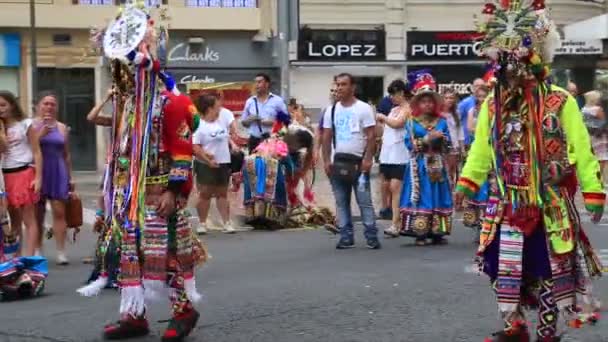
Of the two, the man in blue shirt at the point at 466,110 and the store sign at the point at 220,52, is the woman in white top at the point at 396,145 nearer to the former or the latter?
the man in blue shirt at the point at 466,110

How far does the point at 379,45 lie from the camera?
1211 inches

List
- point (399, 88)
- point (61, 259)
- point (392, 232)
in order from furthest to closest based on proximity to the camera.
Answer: point (392, 232), point (399, 88), point (61, 259)

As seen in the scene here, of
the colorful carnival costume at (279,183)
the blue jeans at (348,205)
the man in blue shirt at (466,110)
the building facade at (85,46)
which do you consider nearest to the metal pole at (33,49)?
the building facade at (85,46)

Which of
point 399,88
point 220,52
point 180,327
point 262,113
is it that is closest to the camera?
point 180,327

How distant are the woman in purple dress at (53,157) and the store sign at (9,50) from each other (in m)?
17.6

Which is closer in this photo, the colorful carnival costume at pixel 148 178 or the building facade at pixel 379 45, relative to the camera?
the colorful carnival costume at pixel 148 178

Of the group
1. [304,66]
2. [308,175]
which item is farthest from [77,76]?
[308,175]

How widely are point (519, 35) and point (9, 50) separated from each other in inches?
909

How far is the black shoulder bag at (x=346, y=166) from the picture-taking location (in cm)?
1112

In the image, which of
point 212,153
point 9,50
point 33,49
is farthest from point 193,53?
point 212,153

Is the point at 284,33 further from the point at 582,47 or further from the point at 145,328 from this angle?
the point at 145,328

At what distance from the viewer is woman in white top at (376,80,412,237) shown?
12.3 metres

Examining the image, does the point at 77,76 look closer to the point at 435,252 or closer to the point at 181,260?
the point at 435,252

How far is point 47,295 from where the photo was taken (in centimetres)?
890
